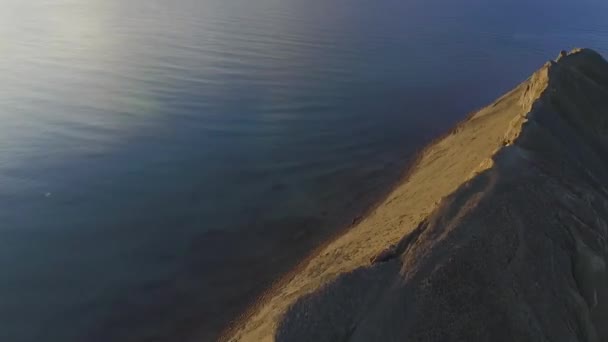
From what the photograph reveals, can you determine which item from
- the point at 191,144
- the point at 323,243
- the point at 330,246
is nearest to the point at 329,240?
the point at 323,243

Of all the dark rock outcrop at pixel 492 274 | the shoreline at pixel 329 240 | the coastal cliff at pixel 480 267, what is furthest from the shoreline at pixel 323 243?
the dark rock outcrop at pixel 492 274

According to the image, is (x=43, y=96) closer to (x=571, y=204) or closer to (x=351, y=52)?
(x=351, y=52)

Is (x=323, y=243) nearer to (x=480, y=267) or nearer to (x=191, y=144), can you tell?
(x=480, y=267)

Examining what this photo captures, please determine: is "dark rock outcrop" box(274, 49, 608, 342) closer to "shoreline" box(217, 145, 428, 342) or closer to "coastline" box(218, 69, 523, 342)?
"coastline" box(218, 69, 523, 342)

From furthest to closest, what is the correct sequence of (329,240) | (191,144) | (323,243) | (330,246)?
(191,144), (329,240), (323,243), (330,246)

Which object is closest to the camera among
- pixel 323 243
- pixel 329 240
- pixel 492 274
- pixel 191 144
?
pixel 492 274

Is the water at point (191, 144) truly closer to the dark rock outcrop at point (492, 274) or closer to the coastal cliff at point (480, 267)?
the coastal cliff at point (480, 267)
